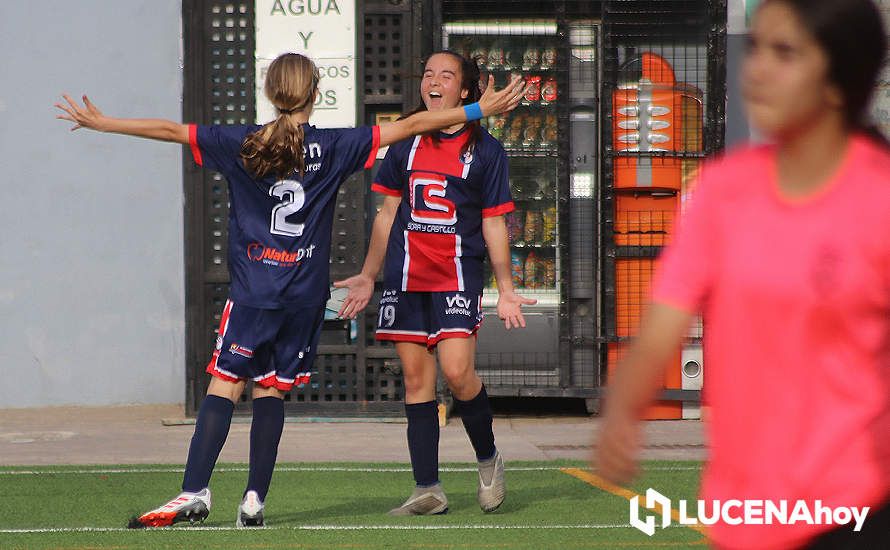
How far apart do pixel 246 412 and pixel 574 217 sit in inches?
108

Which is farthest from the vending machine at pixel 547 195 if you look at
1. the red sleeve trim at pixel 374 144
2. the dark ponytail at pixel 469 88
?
the red sleeve trim at pixel 374 144

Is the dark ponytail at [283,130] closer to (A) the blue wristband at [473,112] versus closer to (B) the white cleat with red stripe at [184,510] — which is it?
(A) the blue wristband at [473,112]

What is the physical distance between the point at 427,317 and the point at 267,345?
0.88 m

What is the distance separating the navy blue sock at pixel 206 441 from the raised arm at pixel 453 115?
1.25 m

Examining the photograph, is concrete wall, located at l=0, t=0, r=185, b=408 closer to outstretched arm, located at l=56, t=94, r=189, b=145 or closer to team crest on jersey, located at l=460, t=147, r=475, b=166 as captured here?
team crest on jersey, located at l=460, t=147, r=475, b=166

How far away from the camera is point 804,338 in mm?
2164

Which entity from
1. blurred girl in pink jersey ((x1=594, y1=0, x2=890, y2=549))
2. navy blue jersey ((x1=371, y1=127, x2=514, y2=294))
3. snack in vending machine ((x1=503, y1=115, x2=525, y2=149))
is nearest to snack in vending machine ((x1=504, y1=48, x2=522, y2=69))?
snack in vending machine ((x1=503, y1=115, x2=525, y2=149))

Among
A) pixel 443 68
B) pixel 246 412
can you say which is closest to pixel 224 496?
pixel 443 68

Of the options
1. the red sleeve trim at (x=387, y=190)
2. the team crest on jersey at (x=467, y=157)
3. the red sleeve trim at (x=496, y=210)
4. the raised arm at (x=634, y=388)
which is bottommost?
the raised arm at (x=634, y=388)

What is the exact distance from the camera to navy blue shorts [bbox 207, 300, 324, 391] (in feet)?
18.6

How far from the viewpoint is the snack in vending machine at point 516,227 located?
1068 centimetres

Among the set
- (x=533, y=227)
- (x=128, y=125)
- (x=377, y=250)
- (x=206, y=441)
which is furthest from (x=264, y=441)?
(x=533, y=227)

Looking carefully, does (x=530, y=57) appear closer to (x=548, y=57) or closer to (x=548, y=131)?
(x=548, y=57)

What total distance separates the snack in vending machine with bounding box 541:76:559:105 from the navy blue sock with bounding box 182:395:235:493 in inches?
205
